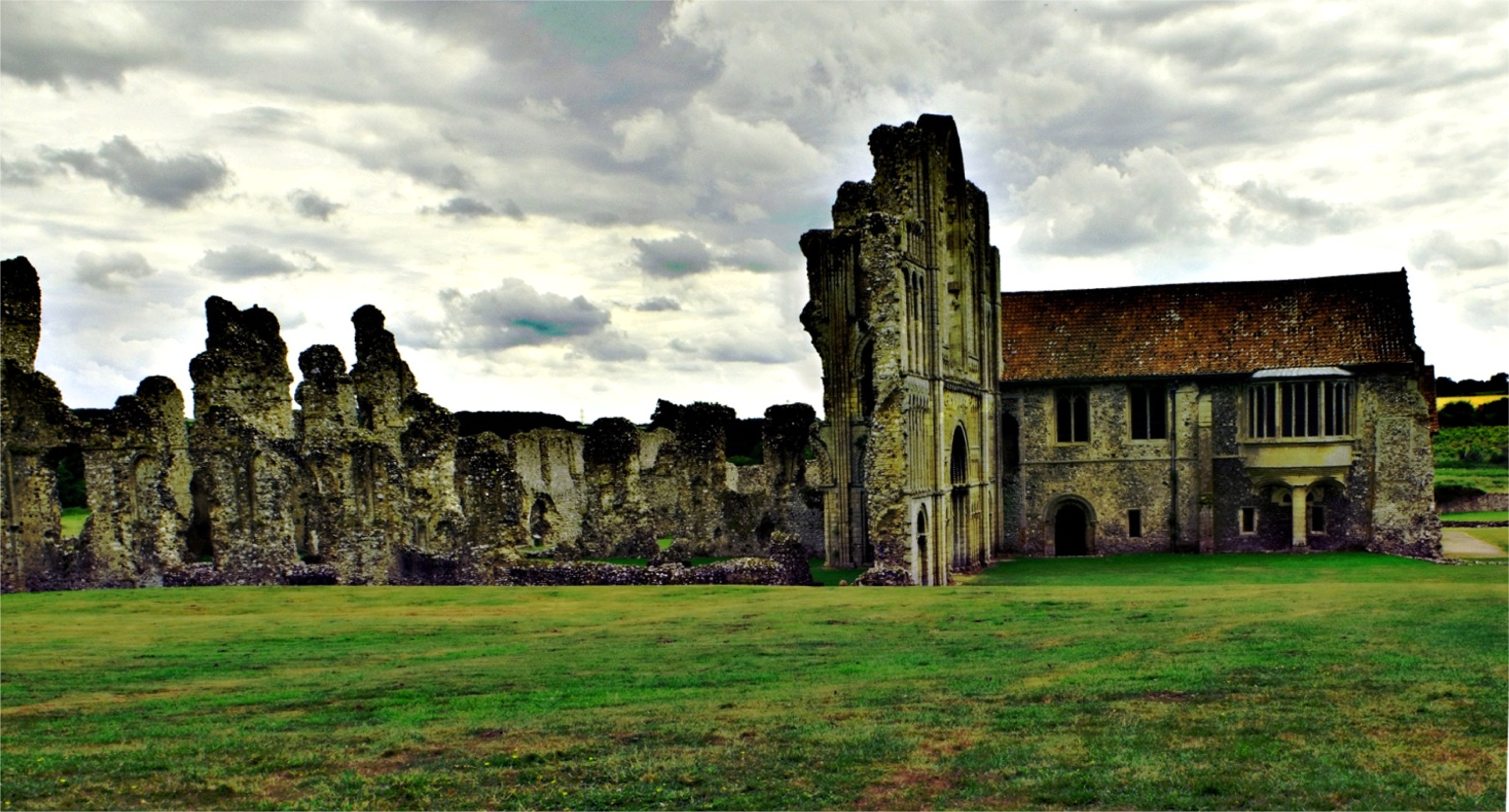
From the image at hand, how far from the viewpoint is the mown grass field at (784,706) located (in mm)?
11180

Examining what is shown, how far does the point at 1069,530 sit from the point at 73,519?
41.0 metres

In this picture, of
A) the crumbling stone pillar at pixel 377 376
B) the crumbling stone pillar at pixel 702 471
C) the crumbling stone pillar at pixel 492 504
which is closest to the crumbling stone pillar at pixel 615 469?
the crumbling stone pillar at pixel 492 504

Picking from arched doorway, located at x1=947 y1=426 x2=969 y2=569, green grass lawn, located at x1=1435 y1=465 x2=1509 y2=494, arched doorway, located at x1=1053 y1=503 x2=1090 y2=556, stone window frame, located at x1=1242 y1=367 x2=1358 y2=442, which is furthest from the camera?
green grass lawn, located at x1=1435 y1=465 x2=1509 y2=494

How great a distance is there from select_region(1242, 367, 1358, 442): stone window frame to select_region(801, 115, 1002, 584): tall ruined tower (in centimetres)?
879

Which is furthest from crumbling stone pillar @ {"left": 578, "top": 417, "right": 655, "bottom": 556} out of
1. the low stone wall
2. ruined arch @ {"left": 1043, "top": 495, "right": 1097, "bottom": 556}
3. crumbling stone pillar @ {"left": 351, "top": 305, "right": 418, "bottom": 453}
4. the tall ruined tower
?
the low stone wall

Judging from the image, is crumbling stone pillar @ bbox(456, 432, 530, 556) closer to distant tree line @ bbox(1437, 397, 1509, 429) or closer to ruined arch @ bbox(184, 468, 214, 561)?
ruined arch @ bbox(184, 468, 214, 561)

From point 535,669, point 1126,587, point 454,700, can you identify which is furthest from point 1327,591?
point 454,700

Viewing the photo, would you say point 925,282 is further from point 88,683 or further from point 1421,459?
point 88,683

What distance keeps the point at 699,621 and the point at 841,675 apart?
19.8 feet

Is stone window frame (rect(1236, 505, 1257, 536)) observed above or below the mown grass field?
above

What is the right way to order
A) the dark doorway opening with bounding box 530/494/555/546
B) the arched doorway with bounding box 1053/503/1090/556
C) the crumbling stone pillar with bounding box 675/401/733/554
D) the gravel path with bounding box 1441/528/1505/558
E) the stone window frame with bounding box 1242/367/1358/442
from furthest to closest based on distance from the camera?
the dark doorway opening with bounding box 530/494/555/546 → the arched doorway with bounding box 1053/503/1090/556 → the crumbling stone pillar with bounding box 675/401/733/554 → the stone window frame with bounding box 1242/367/1358/442 → the gravel path with bounding box 1441/528/1505/558

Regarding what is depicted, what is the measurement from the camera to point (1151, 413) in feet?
132

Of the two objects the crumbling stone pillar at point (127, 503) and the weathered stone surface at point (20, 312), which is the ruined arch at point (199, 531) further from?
the weathered stone surface at point (20, 312)

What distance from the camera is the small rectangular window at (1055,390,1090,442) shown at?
134 ft
